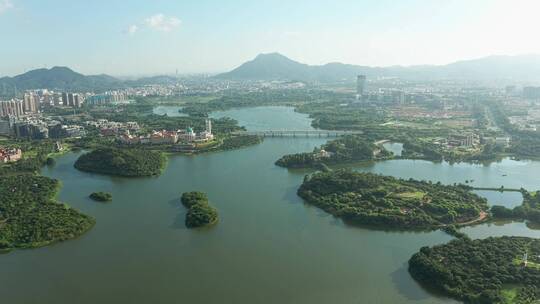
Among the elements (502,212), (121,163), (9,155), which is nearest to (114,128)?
(9,155)

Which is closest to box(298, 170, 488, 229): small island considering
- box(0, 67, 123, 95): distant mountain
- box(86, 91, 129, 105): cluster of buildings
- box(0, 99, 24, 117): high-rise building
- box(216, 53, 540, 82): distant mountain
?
box(0, 99, 24, 117): high-rise building

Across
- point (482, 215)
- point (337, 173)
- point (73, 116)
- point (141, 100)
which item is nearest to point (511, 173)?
point (482, 215)

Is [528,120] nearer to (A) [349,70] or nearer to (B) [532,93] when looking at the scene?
(B) [532,93]

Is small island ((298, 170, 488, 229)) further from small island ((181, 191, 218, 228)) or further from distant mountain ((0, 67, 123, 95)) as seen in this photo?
distant mountain ((0, 67, 123, 95))

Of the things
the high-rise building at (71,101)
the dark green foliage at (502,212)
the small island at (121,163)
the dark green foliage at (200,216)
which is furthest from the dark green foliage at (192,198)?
the high-rise building at (71,101)

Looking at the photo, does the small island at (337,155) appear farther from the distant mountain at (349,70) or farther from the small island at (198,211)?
the distant mountain at (349,70)
